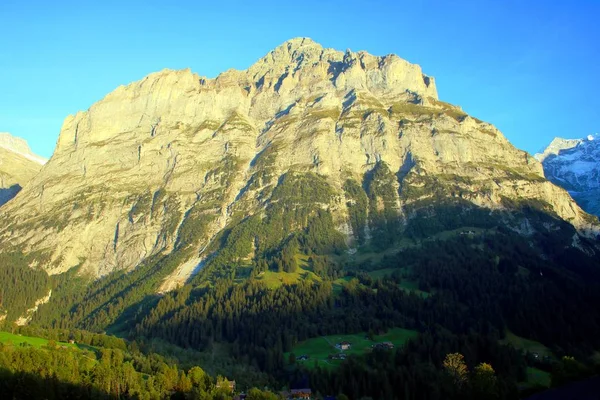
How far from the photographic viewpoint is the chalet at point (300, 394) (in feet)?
381

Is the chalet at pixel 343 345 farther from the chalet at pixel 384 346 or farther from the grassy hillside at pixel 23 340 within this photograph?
the grassy hillside at pixel 23 340

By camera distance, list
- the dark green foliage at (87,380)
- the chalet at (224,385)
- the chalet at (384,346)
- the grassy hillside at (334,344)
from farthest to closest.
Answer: the grassy hillside at (334,344) → the chalet at (384,346) → the chalet at (224,385) → the dark green foliage at (87,380)

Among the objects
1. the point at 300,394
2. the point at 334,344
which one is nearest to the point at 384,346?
the point at 334,344

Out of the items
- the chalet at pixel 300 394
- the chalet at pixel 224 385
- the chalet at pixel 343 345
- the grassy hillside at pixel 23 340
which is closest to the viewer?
the chalet at pixel 224 385

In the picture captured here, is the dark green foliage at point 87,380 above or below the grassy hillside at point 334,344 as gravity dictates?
below

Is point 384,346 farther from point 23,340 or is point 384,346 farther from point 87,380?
point 23,340

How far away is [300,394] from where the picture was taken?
118125 mm

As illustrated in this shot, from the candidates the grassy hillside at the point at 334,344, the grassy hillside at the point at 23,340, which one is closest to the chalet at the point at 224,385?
the grassy hillside at the point at 334,344

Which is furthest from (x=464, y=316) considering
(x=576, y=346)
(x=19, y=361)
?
(x=19, y=361)

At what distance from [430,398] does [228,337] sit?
77357mm

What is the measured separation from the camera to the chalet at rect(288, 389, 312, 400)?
11600 centimetres

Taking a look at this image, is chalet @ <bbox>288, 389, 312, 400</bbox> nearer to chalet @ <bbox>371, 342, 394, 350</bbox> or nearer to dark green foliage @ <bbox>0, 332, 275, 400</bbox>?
dark green foliage @ <bbox>0, 332, 275, 400</bbox>

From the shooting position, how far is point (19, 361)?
102m

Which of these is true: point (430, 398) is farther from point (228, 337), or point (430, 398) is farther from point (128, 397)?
point (228, 337)
